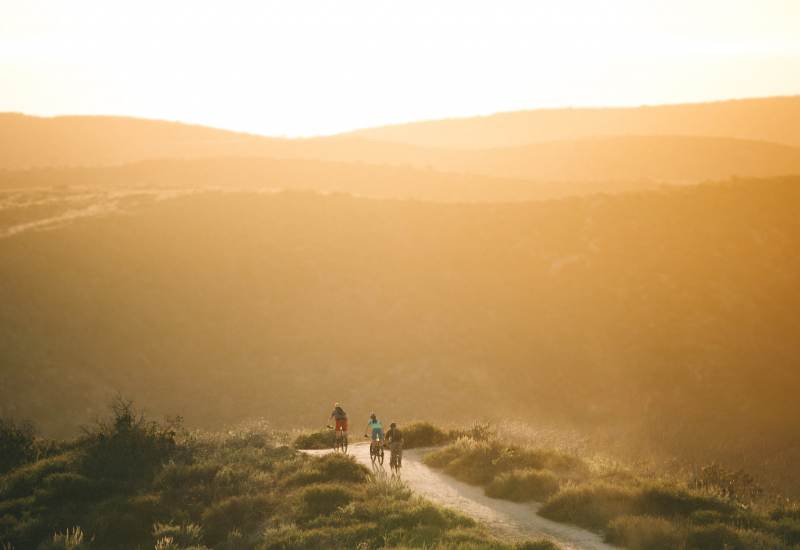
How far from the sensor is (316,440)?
25.6 metres

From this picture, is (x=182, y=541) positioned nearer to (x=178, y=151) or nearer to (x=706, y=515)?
(x=706, y=515)

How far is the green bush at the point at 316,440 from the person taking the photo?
25266 millimetres

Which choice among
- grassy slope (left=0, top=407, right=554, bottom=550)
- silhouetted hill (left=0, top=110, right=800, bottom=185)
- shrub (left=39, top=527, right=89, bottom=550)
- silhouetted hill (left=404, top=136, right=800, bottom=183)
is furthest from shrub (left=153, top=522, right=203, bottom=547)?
silhouetted hill (left=404, top=136, right=800, bottom=183)

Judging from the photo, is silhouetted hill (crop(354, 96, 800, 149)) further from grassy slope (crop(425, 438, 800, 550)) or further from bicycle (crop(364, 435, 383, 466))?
grassy slope (crop(425, 438, 800, 550))

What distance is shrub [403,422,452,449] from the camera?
25562mm

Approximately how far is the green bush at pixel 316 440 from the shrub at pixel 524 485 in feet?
28.1

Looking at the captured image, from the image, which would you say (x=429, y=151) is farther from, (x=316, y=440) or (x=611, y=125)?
(x=316, y=440)

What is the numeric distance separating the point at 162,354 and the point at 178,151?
331 feet

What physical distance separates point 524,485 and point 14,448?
1520 centimetres

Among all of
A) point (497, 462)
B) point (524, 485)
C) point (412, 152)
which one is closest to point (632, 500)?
point (524, 485)

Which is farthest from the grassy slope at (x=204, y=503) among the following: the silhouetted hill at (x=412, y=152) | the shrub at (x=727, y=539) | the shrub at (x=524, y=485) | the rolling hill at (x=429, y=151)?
the rolling hill at (x=429, y=151)

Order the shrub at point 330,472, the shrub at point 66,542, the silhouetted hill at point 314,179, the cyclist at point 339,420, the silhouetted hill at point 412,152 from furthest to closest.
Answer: the silhouetted hill at point 412,152 → the silhouetted hill at point 314,179 → the cyclist at point 339,420 → the shrub at point 330,472 → the shrub at point 66,542

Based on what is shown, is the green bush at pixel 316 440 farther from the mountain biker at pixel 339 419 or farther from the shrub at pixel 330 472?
the shrub at pixel 330 472

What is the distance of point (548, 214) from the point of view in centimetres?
5922
